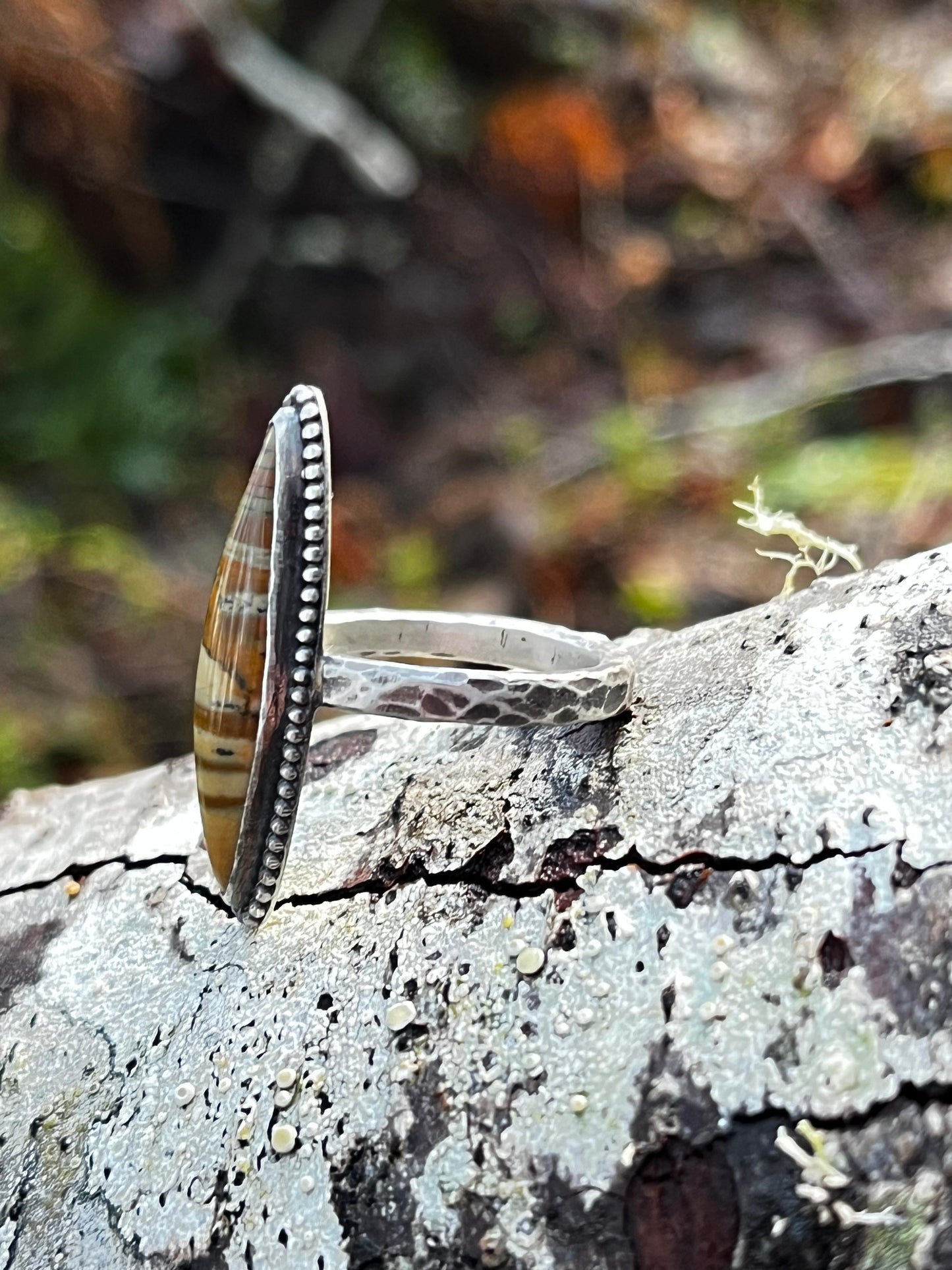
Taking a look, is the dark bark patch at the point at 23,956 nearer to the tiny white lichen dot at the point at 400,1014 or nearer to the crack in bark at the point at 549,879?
the crack in bark at the point at 549,879

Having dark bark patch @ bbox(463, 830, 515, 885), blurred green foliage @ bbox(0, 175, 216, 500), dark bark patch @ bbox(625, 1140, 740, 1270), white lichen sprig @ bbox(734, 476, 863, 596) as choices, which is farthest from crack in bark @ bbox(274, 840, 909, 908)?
blurred green foliage @ bbox(0, 175, 216, 500)

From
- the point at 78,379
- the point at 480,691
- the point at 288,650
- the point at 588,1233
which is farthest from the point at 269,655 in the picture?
the point at 78,379

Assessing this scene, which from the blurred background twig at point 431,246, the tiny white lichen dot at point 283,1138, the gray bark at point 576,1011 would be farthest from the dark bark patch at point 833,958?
the blurred background twig at point 431,246

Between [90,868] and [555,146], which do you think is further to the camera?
[555,146]

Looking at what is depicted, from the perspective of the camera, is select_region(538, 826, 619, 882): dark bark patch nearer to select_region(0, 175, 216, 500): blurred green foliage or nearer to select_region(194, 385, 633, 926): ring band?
select_region(194, 385, 633, 926): ring band

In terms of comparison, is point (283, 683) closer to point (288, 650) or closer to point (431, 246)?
point (288, 650)

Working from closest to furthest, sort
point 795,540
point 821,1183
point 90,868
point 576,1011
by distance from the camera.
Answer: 1. point 821,1183
2. point 576,1011
3. point 90,868
4. point 795,540
